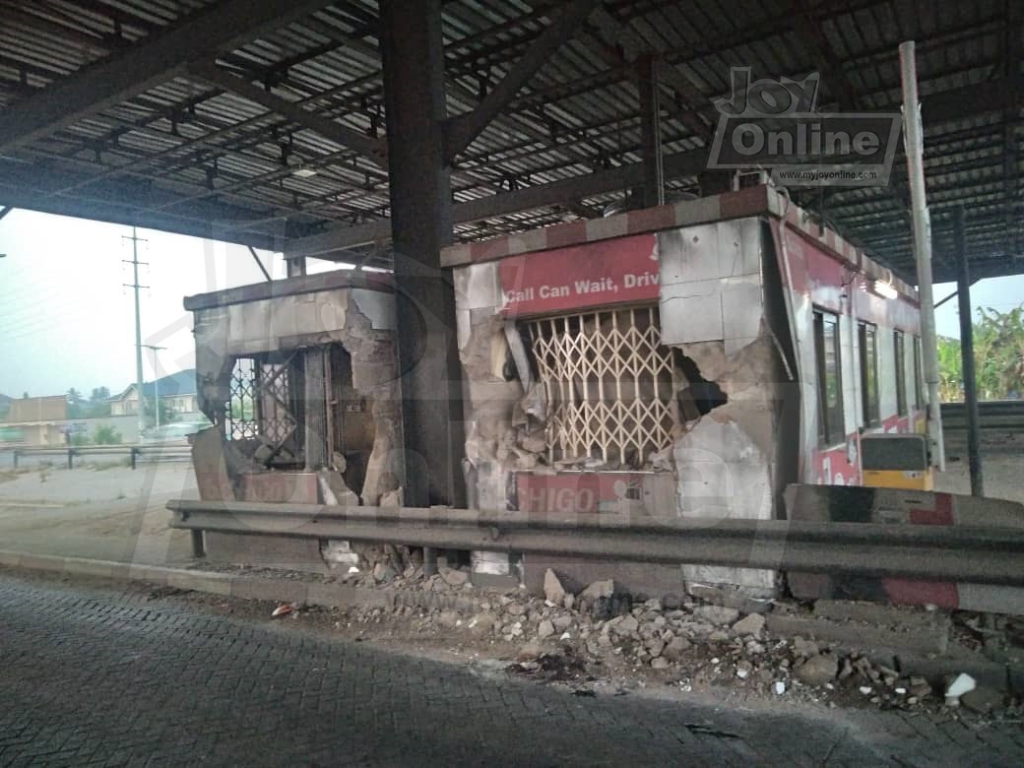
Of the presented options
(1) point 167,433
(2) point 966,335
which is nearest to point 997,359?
(2) point 966,335

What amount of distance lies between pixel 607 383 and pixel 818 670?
281 cm

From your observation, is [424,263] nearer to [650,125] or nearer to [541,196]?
[650,125]

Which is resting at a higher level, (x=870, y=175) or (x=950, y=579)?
(x=870, y=175)

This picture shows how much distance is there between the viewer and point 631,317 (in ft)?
20.0

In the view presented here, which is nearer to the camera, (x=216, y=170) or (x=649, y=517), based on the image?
(x=649, y=517)

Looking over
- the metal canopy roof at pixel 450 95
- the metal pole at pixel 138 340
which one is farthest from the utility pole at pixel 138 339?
the metal canopy roof at pixel 450 95

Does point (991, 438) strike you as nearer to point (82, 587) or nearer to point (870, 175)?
point (870, 175)

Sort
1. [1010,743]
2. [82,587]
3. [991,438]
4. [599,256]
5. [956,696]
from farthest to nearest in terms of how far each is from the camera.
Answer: [991,438], [82,587], [599,256], [956,696], [1010,743]

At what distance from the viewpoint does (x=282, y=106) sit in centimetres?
787

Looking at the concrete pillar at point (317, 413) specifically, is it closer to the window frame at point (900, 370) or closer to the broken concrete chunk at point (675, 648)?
the broken concrete chunk at point (675, 648)

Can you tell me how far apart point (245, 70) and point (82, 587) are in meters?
6.29

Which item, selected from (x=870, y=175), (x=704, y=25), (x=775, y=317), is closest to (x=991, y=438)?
(x=870, y=175)

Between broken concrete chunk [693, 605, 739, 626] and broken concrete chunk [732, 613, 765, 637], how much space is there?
0.14 m

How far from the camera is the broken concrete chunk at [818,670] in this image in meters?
4.17
